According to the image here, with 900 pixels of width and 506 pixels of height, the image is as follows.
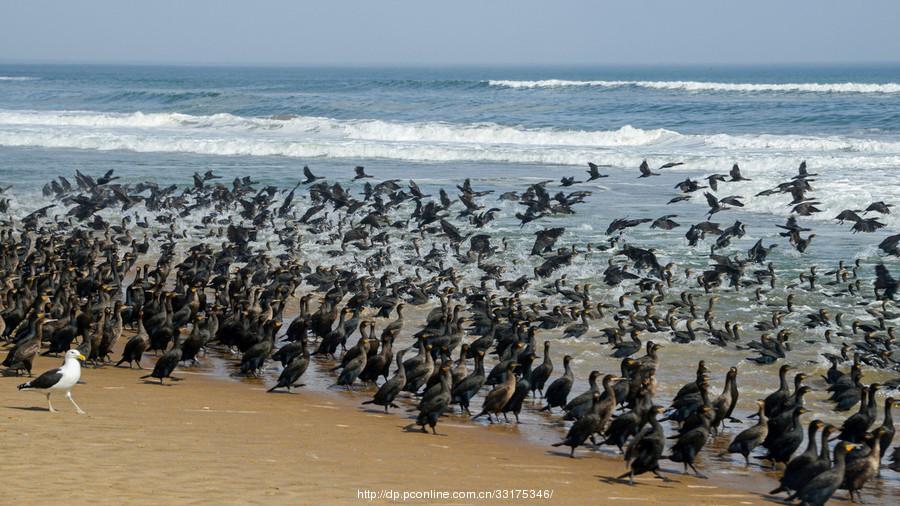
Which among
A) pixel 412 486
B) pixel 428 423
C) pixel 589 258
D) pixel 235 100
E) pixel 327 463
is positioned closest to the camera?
pixel 412 486

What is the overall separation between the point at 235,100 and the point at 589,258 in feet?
199

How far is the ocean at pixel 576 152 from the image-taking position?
20469 mm

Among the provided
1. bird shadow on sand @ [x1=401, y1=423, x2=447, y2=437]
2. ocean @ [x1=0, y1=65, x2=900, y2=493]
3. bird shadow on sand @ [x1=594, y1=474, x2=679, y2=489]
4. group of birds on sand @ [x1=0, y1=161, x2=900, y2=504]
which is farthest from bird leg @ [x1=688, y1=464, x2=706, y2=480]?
bird shadow on sand @ [x1=401, y1=423, x2=447, y2=437]

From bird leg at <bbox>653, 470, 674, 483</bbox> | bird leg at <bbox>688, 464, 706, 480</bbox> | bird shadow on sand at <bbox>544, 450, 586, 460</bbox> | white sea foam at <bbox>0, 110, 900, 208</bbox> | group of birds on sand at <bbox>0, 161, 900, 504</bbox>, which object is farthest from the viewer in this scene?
white sea foam at <bbox>0, 110, 900, 208</bbox>

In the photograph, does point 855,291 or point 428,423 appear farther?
point 855,291

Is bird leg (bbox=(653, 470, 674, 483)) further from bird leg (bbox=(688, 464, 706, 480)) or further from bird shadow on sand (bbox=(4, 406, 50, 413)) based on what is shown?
bird shadow on sand (bbox=(4, 406, 50, 413))

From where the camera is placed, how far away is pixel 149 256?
22.9 meters

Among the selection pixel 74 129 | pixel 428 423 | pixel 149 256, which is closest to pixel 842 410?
pixel 428 423

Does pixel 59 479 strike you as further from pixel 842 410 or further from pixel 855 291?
pixel 855 291

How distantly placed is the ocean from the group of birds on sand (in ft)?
1.22

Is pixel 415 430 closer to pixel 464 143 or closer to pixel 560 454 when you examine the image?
pixel 560 454

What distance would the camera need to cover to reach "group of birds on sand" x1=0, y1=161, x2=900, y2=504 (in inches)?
441

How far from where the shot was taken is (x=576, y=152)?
44.9 metres

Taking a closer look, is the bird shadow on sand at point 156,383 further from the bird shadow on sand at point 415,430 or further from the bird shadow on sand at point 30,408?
the bird shadow on sand at point 415,430
